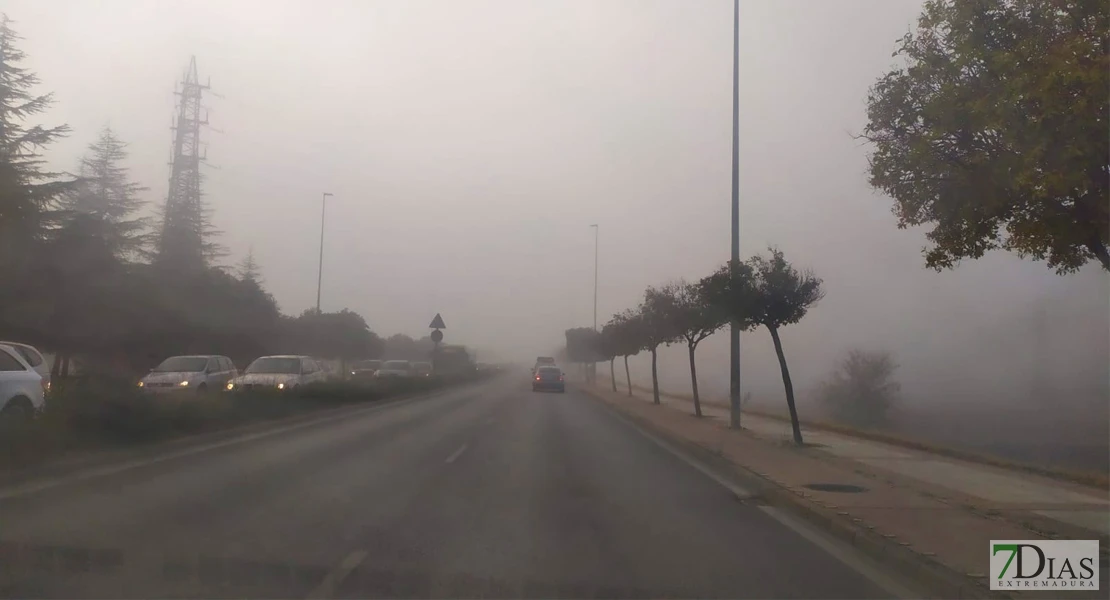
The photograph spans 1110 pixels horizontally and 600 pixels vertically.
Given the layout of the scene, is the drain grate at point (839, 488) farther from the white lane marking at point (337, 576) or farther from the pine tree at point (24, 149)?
the pine tree at point (24, 149)

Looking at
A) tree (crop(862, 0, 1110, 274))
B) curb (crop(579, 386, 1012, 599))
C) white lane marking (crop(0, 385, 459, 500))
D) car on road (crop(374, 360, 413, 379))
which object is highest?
tree (crop(862, 0, 1110, 274))

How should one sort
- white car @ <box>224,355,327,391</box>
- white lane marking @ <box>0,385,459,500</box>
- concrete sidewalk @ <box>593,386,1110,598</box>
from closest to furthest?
concrete sidewalk @ <box>593,386,1110,598</box>, white lane marking @ <box>0,385,459,500</box>, white car @ <box>224,355,327,391</box>

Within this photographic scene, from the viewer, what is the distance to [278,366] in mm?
31141

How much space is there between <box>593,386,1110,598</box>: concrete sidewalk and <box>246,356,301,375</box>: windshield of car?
50.5 feet

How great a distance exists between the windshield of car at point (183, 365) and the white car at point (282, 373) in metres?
1.07

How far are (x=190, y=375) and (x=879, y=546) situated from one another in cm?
2266

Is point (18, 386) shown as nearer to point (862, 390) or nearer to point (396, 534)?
point (396, 534)

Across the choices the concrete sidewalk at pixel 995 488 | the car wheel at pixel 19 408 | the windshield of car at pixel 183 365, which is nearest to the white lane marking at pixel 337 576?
the concrete sidewalk at pixel 995 488

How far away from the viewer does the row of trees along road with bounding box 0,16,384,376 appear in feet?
109

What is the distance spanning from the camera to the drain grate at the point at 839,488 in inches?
508

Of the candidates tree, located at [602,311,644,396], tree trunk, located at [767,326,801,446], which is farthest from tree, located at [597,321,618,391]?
tree trunk, located at [767,326,801,446]

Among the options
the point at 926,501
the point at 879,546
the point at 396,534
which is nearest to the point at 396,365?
the point at 926,501

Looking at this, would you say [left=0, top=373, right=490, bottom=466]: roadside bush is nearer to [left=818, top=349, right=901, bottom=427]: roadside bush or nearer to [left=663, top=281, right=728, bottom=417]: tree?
[left=663, top=281, right=728, bottom=417]: tree

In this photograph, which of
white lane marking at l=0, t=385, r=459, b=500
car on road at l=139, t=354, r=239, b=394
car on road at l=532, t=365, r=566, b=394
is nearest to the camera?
white lane marking at l=0, t=385, r=459, b=500
